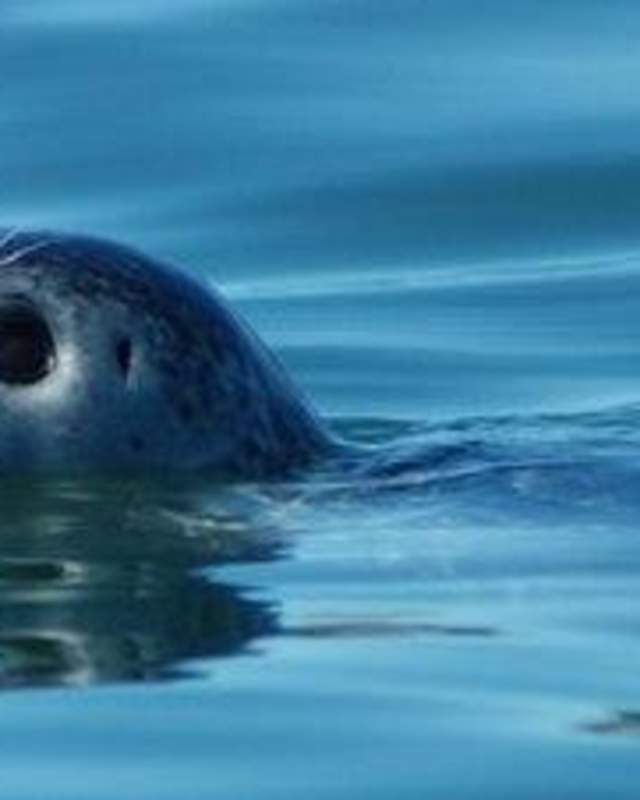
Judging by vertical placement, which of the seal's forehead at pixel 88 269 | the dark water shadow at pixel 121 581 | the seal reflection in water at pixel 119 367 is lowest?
the dark water shadow at pixel 121 581

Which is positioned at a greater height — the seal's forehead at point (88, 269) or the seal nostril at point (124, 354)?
the seal's forehead at point (88, 269)

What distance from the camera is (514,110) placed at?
12688 millimetres

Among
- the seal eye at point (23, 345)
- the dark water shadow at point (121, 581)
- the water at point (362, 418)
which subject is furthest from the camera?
the seal eye at point (23, 345)

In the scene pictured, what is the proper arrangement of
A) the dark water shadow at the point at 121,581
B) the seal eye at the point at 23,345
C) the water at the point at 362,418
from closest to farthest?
the water at the point at 362,418 → the dark water shadow at the point at 121,581 → the seal eye at the point at 23,345

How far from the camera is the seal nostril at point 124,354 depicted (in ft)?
26.3

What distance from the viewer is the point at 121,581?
764 centimetres

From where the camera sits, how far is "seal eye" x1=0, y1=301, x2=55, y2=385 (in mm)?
7945

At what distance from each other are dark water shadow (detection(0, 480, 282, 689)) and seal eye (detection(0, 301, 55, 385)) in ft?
0.87

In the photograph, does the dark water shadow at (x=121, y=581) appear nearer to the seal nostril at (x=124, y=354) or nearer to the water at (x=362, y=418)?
the water at (x=362, y=418)

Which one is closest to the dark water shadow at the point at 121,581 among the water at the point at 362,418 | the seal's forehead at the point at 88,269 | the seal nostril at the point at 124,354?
the water at the point at 362,418

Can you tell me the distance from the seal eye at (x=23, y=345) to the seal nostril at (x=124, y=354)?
13 centimetres

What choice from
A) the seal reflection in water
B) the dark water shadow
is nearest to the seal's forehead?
the seal reflection in water

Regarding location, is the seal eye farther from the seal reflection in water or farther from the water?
the water

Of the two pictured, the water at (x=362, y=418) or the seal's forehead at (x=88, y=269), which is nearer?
the water at (x=362, y=418)
